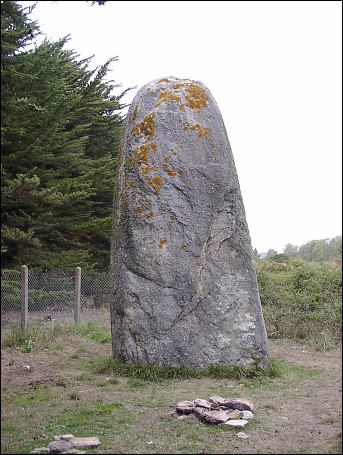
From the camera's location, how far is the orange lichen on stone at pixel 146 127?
318 inches

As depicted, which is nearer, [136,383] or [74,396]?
[74,396]

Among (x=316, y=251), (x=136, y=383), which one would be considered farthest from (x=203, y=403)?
(x=316, y=251)

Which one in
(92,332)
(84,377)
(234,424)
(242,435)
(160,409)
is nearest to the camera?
(242,435)

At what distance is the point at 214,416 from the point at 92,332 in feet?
20.6

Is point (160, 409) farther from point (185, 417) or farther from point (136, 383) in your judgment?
point (136, 383)

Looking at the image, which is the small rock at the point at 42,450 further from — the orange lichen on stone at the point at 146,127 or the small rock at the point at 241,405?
the orange lichen on stone at the point at 146,127

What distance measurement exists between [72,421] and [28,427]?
45 centimetres

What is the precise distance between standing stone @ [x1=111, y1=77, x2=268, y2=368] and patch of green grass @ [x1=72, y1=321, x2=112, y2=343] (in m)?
2.74

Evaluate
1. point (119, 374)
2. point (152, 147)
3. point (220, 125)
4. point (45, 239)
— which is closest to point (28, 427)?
point (119, 374)

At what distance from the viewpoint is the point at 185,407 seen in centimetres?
577

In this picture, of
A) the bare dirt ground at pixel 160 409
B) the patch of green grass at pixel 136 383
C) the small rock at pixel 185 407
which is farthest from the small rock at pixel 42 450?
the patch of green grass at pixel 136 383

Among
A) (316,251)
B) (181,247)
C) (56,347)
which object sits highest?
(316,251)

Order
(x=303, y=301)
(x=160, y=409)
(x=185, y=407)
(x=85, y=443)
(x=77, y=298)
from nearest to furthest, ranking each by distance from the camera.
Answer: (x=85, y=443)
(x=185, y=407)
(x=160, y=409)
(x=303, y=301)
(x=77, y=298)

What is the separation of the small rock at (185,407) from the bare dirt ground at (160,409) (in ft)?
0.37
